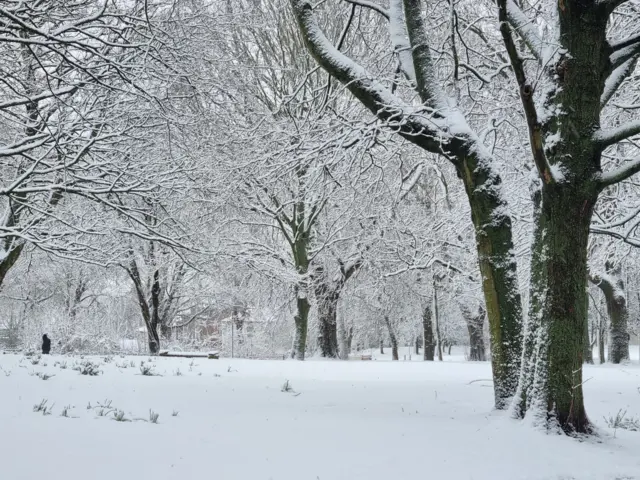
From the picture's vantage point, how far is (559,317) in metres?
4.30

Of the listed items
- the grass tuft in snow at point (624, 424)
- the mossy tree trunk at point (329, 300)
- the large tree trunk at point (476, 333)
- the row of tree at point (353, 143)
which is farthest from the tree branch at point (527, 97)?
the large tree trunk at point (476, 333)

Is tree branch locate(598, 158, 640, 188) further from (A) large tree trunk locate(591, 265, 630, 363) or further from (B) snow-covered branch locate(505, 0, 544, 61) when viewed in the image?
(A) large tree trunk locate(591, 265, 630, 363)

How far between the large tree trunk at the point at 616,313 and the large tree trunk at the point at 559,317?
1519 cm

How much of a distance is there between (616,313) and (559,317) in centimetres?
1630

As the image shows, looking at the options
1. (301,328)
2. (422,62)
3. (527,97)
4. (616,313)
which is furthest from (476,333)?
(527,97)

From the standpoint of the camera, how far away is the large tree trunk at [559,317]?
4199mm

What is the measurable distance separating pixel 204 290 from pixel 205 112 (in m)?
16.5

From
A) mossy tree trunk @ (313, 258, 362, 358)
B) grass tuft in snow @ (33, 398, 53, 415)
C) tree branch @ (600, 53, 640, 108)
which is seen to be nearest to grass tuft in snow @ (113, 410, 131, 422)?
grass tuft in snow @ (33, 398, 53, 415)

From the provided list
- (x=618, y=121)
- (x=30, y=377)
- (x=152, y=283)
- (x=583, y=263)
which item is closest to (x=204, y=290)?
(x=152, y=283)

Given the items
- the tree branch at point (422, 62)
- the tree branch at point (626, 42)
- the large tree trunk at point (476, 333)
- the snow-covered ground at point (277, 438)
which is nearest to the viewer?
the snow-covered ground at point (277, 438)

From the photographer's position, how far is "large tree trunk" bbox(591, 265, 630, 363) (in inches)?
691

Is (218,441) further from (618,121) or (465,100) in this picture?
(618,121)

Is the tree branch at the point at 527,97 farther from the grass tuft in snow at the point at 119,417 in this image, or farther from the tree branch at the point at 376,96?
the grass tuft in snow at the point at 119,417

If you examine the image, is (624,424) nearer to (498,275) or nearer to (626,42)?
(498,275)
